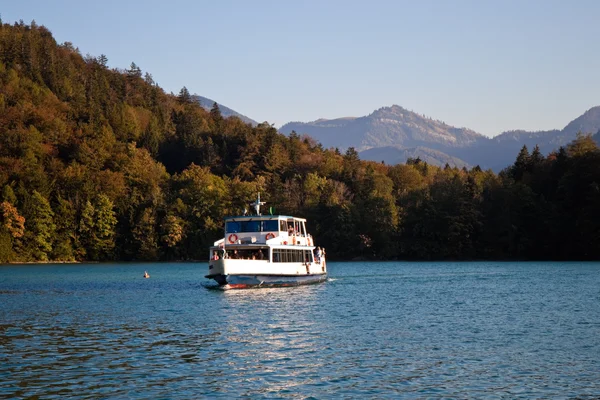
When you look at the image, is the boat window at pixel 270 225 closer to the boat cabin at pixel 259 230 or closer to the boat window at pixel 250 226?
the boat cabin at pixel 259 230

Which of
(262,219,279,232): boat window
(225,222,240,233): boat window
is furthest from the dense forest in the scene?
(262,219,279,232): boat window

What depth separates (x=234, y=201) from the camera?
152 meters

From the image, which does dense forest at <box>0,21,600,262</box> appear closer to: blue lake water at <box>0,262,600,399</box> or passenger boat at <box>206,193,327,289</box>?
passenger boat at <box>206,193,327,289</box>

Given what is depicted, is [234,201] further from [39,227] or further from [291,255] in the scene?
[291,255]

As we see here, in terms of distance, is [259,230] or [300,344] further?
[259,230]

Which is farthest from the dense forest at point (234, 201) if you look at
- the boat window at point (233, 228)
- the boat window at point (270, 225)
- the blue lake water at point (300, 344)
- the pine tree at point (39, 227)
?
the blue lake water at point (300, 344)

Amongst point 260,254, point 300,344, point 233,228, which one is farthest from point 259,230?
point 300,344

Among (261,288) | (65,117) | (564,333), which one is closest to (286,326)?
(564,333)

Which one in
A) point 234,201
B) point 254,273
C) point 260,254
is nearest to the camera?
point 254,273

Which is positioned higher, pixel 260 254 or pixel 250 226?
pixel 250 226

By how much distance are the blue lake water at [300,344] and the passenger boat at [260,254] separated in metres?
2.00

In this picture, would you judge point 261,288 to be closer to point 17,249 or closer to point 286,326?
point 286,326

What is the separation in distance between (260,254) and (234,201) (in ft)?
284

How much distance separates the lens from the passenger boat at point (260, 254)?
207 ft
